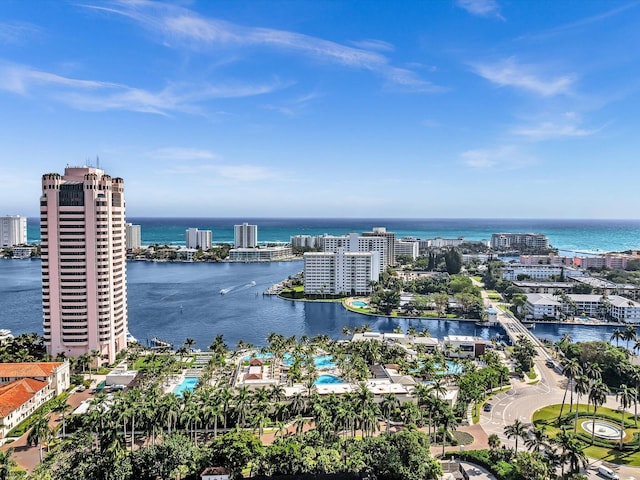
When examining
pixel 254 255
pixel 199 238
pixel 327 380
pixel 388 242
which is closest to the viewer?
pixel 327 380

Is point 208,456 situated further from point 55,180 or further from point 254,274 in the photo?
point 254,274

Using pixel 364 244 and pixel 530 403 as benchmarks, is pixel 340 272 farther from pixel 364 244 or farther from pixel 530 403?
pixel 530 403

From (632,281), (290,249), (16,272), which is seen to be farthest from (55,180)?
(290,249)

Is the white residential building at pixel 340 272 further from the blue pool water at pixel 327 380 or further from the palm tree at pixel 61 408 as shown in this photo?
the palm tree at pixel 61 408

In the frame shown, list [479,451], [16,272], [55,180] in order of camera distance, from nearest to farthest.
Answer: [479,451] < [55,180] < [16,272]

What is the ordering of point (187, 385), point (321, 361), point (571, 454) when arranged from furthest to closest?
point (321, 361) < point (187, 385) < point (571, 454)

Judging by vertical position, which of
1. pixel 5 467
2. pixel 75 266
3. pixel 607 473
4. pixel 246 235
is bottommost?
pixel 607 473

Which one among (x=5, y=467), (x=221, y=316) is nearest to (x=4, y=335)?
(x=221, y=316)
